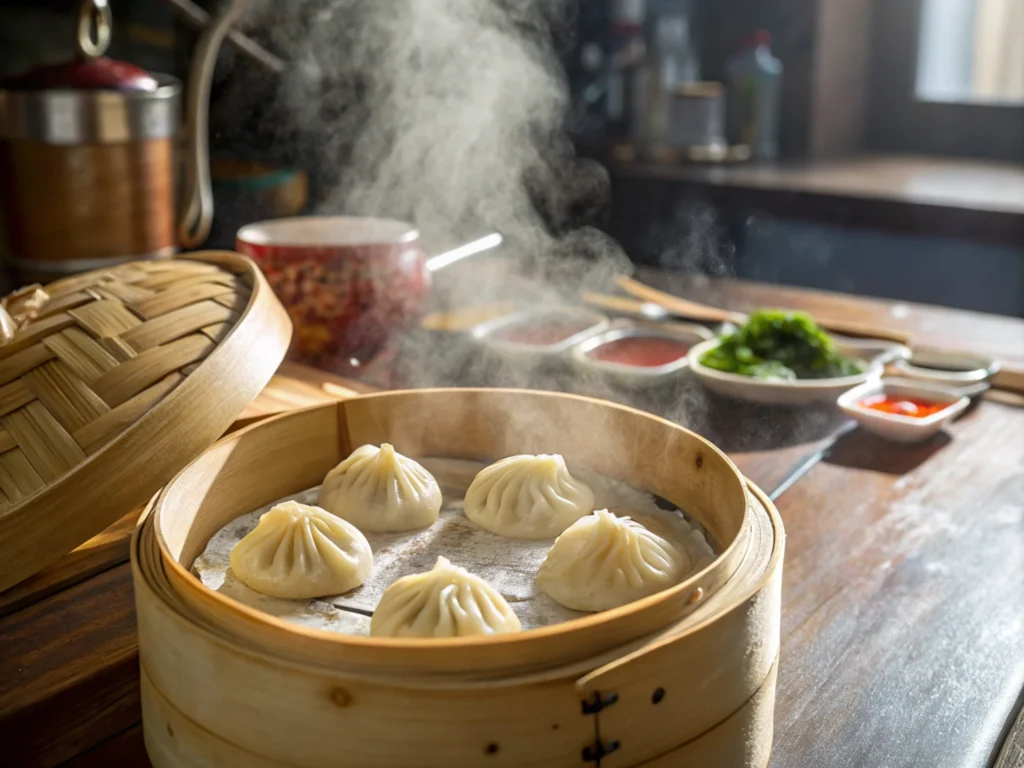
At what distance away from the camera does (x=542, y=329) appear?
249 cm

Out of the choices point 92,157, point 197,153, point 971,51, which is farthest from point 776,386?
point 971,51

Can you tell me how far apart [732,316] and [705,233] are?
2.18 meters

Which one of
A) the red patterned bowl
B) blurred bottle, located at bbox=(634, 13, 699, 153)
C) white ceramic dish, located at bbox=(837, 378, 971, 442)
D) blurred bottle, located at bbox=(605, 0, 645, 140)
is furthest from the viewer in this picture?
blurred bottle, located at bbox=(605, 0, 645, 140)

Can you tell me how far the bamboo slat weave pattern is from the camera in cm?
127

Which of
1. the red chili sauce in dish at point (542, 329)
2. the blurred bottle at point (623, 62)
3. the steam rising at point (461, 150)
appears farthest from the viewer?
the blurred bottle at point (623, 62)

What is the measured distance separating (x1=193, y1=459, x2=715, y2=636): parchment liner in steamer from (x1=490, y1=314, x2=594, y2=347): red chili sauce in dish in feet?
2.85

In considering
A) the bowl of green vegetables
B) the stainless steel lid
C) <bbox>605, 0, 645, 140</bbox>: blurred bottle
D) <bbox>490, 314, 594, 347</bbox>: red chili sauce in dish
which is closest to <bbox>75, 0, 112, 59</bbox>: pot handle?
the stainless steel lid

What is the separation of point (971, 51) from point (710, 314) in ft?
11.0

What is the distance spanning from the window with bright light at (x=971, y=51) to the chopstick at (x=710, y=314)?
9.91ft

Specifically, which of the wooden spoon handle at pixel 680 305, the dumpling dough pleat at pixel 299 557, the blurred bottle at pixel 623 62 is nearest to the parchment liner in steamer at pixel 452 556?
the dumpling dough pleat at pixel 299 557

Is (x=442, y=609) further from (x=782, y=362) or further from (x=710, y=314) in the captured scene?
(x=710, y=314)

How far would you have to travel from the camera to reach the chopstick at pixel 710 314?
2447 millimetres

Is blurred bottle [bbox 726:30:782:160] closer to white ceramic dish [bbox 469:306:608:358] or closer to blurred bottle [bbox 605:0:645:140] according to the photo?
blurred bottle [bbox 605:0:645:140]

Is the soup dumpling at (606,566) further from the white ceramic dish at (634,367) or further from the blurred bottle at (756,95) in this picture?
the blurred bottle at (756,95)
